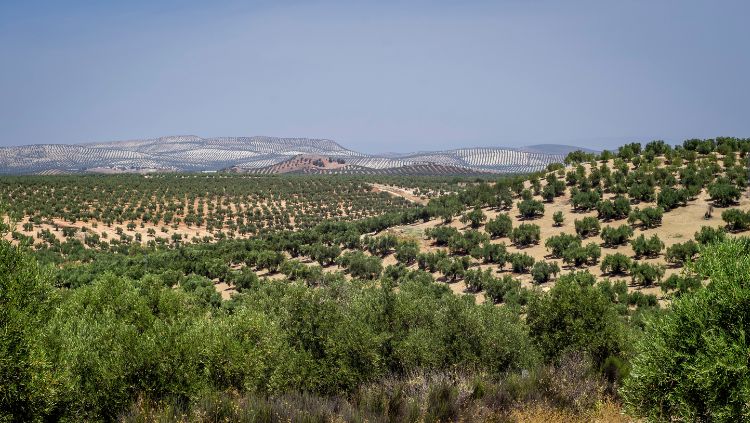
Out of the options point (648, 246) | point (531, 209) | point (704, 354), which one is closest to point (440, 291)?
point (648, 246)

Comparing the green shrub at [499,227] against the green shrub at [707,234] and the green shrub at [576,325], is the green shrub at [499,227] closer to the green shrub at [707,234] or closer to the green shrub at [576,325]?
the green shrub at [707,234]

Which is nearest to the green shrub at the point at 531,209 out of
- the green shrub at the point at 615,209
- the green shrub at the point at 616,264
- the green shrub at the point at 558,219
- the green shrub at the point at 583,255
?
the green shrub at the point at 558,219

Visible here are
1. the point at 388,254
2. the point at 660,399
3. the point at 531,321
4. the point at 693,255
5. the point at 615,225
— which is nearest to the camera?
the point at 660,399

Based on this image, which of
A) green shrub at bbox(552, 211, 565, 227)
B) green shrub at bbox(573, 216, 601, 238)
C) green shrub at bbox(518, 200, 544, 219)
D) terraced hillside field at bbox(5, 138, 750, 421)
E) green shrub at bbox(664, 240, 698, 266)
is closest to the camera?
terraced hillside field at bbox(5, 138, 750, 421)

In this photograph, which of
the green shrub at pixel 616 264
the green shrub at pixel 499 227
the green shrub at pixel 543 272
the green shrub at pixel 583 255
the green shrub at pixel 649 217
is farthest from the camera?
the green shrub at pixel 499 227

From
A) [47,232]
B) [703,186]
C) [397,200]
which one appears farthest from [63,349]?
[397,200]

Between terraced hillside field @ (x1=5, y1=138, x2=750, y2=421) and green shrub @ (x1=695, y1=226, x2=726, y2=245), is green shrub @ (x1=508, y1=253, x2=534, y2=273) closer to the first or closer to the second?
terraced hillside field @ (x1=5, y1=138, x2=750, y2=421)

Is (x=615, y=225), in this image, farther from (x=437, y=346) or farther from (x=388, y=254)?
(x=437, y=346)

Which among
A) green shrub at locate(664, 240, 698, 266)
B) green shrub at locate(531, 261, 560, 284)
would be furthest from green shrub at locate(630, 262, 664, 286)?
green shrub at locate(531, 261, 560, 284)

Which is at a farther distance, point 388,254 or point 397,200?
point 397,200

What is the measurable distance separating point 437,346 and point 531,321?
15.7ft

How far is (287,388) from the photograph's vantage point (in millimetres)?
16203

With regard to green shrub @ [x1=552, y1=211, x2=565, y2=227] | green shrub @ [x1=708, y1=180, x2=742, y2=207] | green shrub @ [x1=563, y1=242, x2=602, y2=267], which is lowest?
green shrub @ [x1=563, y1=242, x2=602, y2=267]

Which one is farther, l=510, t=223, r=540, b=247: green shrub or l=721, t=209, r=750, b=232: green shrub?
l=510, t=223, r=540, b=247: green shrub
